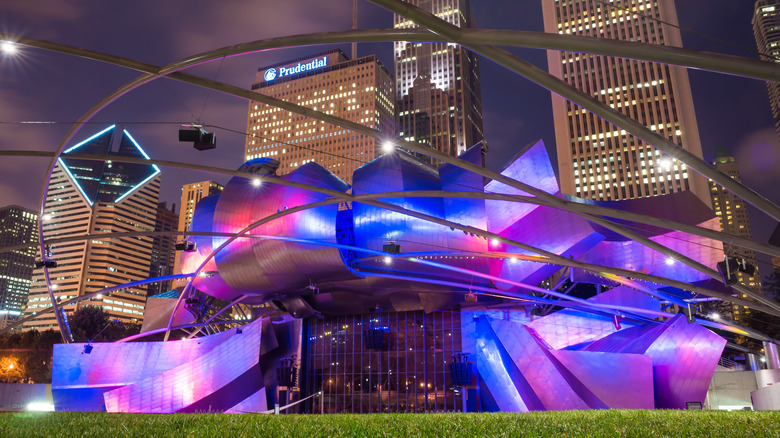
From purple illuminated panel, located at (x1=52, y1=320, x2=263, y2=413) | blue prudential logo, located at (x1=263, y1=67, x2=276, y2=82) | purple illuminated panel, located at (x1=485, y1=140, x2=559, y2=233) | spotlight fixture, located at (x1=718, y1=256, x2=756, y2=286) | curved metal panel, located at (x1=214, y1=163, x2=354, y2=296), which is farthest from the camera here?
blue prudential logo, located at (x1=263, y1=67, x2=276, y2=82)

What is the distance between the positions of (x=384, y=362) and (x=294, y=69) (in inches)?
5690

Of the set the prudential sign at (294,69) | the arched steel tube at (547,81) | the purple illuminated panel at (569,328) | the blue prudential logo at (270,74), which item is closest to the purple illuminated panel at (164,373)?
the purple illuminated panel at (569,328)

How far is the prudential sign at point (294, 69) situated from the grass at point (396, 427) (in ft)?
A: 556

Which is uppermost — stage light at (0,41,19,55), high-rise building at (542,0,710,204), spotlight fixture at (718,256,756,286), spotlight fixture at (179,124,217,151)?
high-rise building at (542,0,710,204)

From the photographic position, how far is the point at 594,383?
30672mm

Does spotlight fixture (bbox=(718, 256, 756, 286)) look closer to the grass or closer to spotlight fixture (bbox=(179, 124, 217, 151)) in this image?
the grass

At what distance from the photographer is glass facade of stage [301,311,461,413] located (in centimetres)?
4222

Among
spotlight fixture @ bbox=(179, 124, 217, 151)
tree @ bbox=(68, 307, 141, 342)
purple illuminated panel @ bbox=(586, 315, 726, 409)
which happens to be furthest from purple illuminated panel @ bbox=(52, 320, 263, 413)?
tree @ bbox=(68, 307, 141, 342)

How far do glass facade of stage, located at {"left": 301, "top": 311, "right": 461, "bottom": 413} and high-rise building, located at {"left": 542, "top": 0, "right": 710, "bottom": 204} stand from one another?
225 ft

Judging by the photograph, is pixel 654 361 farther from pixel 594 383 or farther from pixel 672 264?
pixel 672 264

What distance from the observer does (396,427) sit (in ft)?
22.9

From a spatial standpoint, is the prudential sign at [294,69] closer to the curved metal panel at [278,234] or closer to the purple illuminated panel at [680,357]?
the curved metal panel at [278,234]

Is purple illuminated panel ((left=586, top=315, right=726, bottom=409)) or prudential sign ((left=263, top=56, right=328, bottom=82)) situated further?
prudential sign ((left=263, top=56, right=328, bottom=82))

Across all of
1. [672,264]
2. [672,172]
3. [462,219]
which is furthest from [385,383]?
[672,172]
